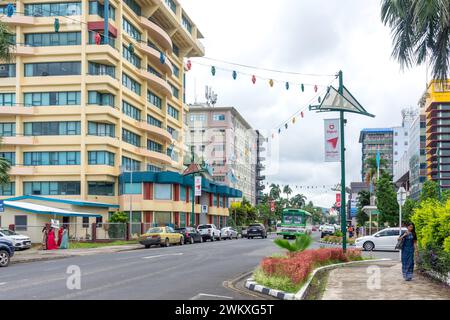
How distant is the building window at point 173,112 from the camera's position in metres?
79.7

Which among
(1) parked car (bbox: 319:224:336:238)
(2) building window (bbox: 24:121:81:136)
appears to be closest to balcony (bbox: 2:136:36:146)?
(2) building window (bbox: 24:121:81:136)

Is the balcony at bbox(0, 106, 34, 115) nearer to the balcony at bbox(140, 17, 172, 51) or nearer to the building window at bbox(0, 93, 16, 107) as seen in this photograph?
the building window at bbox(0, 93, 16, 107)

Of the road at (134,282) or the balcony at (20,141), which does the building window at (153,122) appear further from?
the road at (134,282)

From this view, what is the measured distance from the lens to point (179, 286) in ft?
51.3

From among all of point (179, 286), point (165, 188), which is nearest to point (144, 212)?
point (165, 188)

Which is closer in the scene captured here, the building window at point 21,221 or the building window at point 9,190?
the building window at point 21,221

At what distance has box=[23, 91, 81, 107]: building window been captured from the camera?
58.7m

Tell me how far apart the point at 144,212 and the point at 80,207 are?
9.42 meters

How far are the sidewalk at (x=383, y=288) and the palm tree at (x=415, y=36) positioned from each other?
253 inches

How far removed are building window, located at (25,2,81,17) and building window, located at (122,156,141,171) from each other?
52.2 feet

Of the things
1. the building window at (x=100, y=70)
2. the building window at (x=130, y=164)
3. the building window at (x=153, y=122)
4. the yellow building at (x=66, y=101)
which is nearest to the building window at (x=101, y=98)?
the yellow building at (x=66, y=101)

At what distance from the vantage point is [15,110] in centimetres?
5819

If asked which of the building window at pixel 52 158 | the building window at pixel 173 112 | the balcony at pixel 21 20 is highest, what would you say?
the balcony at pixel 21 20

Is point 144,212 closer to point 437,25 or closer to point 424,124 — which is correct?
point 437,25
